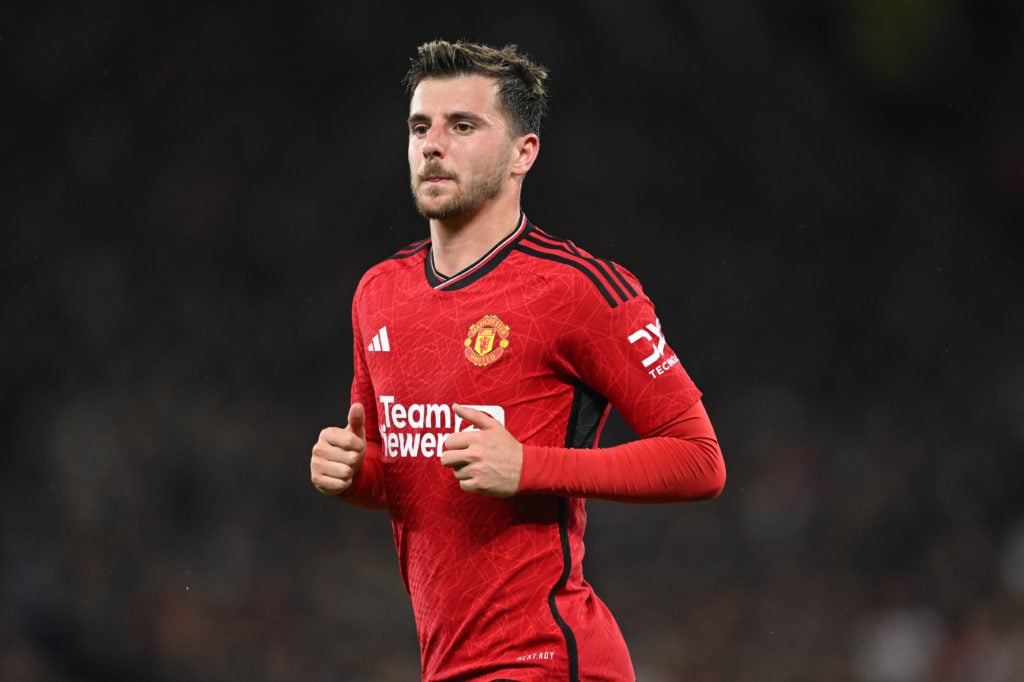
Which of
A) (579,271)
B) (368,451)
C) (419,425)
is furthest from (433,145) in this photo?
(368,451)

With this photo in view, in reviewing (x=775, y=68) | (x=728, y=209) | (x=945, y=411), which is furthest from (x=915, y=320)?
(x=775, y=68)

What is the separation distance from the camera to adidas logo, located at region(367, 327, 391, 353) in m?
2.80

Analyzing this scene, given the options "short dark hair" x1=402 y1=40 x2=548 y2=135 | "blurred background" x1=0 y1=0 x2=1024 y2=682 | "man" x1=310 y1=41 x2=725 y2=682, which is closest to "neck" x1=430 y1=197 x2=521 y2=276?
"man" x1=310 y1=41 x2=725 y2=682

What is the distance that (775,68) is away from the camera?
22.9ft

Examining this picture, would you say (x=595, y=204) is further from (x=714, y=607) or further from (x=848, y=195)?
(x=714, y=607)

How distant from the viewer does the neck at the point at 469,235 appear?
2797mm

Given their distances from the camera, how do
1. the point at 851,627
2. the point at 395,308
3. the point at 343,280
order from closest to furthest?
the point at 395,308 < the point at 851,627 < the point at 343,280

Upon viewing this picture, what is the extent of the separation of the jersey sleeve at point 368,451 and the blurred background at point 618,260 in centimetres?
335

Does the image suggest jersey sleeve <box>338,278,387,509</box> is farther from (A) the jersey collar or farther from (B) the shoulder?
(B) the shoulder

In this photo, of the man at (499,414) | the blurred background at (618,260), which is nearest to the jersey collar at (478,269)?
the man at (499,414)

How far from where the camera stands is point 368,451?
289 centimetres

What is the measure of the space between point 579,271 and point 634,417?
34cm

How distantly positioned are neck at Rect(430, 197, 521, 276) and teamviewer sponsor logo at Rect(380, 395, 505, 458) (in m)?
0.33

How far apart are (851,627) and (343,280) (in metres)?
3.20
